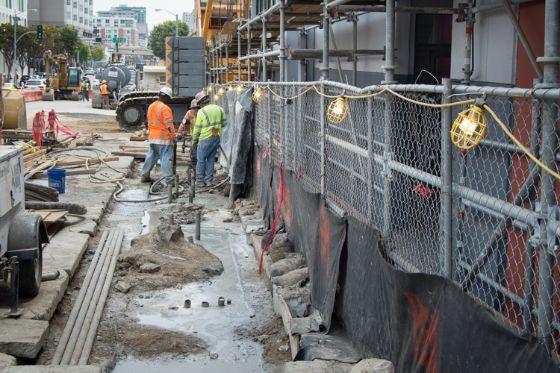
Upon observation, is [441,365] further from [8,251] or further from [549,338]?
[8,251]

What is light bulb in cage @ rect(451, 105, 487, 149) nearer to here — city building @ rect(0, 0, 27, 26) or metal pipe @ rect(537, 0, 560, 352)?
metal pipe @ rect(537, 0, 560, 352)

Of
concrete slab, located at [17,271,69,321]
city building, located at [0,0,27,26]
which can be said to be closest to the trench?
concrete slab, located at [17,271,69,321]

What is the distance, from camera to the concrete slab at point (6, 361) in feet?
19.5

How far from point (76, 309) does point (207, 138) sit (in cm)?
842

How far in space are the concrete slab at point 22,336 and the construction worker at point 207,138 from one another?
9332mm

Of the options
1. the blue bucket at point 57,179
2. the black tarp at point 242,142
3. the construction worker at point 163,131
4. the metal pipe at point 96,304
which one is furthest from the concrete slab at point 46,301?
the construction worker at point 163,131

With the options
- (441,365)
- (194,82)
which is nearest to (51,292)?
(441,365)

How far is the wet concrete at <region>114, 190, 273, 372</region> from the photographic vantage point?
679 centimetres

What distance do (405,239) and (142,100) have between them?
25918 mm

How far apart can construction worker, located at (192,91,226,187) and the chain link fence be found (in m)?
6.07

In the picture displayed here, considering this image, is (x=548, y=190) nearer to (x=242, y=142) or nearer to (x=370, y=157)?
(x=370, y=157)

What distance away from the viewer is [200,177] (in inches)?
650

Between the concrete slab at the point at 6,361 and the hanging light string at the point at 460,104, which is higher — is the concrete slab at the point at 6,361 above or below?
below

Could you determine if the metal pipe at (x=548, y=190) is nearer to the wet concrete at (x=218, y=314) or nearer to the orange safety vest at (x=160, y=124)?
the wet concrete at (x=218, y=314)
